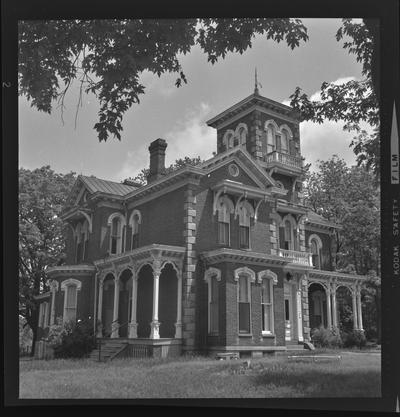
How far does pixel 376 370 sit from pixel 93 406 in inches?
204

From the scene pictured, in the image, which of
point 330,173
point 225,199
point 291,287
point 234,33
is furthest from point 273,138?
point 234,33

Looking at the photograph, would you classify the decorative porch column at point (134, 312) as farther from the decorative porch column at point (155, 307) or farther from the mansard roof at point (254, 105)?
the mansard roof at point (254, 105)

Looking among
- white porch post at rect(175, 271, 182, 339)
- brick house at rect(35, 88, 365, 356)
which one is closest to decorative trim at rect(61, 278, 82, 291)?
brick house at rect(35, 88, 365, 356)

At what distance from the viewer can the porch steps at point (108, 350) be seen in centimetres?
1606

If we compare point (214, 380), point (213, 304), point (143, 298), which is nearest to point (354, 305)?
point (213, 304)

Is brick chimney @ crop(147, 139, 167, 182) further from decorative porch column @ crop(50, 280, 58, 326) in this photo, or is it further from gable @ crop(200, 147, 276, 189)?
decorative porch column @ crop(50, 280, 58, 326)

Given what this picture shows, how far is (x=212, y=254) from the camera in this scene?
672 inches

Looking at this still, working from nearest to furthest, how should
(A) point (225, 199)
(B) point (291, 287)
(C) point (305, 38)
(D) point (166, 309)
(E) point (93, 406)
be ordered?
(E) point (93, 406) → (C) point (305, 38) → (D) point (166, 309) → (A) point (225, 199) → (B) point (291, 287)

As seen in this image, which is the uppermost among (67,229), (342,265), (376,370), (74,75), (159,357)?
(74,75)

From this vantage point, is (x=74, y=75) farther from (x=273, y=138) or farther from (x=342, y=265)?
(x=273, y=138)

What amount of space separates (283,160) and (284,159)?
8cm

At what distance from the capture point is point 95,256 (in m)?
20.5

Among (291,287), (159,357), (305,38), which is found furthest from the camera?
(291,287)

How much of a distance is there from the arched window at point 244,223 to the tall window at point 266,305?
1578mm
